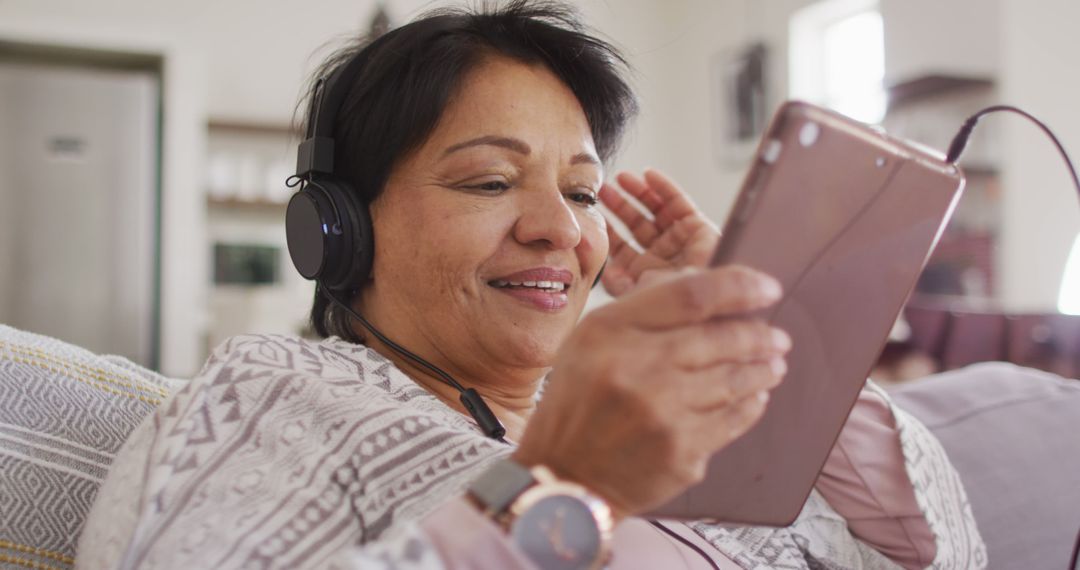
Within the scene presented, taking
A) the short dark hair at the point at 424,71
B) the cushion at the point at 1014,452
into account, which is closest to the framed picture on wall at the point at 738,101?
the cushion at the point at 1014,452

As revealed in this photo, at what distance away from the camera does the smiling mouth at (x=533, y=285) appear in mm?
875

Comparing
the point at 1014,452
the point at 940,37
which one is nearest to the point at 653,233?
the point at 1014,452

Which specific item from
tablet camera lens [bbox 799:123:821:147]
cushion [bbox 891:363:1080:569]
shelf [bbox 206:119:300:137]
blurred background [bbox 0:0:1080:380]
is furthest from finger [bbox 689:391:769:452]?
shelf [bbox 206:119:300:137]

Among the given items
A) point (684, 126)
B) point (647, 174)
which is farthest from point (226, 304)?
point (647, 174)

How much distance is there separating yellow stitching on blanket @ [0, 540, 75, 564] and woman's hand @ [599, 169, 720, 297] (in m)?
0.65

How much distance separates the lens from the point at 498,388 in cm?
96

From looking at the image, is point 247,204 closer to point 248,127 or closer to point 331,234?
point 248,127

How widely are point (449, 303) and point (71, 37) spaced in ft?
10.6

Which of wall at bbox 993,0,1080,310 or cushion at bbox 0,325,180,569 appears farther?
wall at bbox 993,0,1080,310

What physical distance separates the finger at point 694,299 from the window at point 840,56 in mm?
3445

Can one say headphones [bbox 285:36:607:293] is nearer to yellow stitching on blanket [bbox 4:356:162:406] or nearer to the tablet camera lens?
yellow stitching on blanket [bbox 4:356:162:406]

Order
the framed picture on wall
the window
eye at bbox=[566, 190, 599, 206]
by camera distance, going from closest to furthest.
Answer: eye at bbox=[566, 190, 599, 206], the window, the framed picture on wall

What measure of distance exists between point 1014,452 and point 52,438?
3.74 ft

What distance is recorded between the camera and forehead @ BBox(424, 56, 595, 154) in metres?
0.88
